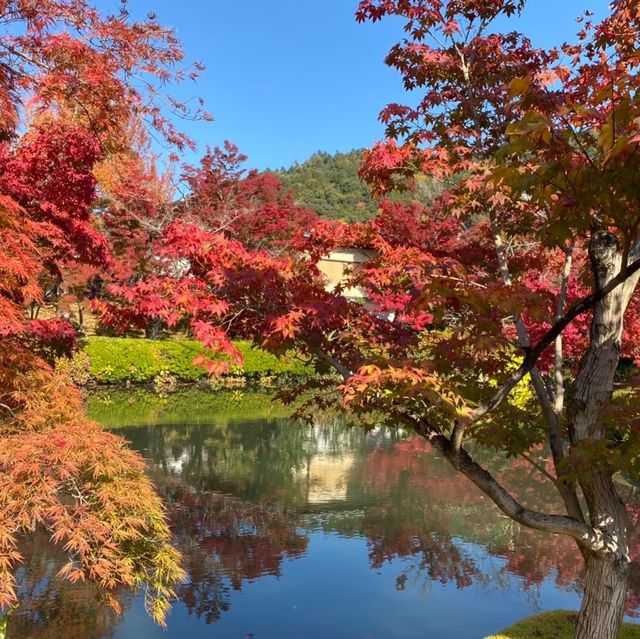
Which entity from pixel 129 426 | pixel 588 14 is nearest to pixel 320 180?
pixel 129 426

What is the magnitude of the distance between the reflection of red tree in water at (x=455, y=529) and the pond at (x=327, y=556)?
22 mm

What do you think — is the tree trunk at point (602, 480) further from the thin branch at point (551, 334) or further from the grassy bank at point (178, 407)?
the grassy bank at point (178, 407)

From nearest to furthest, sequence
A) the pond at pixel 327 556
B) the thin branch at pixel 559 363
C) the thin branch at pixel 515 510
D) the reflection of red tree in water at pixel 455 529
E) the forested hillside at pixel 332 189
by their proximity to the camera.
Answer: the thin branch at pixel 515 510
the thin branch at pixel 559 363
the pond at pixel 327 556
the reflection of red tree in water at pixel 455 529
the forested hillside at pixel 332 189

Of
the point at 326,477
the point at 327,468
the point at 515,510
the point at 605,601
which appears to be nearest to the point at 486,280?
the point at 515,510

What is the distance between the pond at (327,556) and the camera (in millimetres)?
4445

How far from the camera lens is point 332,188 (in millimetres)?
42844

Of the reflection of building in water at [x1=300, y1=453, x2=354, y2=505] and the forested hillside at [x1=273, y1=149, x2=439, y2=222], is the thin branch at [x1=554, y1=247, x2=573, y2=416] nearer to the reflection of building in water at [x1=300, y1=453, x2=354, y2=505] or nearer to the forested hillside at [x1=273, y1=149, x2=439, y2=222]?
the reflection of building in water at [x1=300, y1=453, x2=354, y2=505]

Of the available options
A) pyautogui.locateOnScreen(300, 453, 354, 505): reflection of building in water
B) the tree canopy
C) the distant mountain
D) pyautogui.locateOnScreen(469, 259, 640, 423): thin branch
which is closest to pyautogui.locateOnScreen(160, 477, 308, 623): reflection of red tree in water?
Result: pyautogui.locateOnScreen(300, 453, 354, 505): reflection of building in water

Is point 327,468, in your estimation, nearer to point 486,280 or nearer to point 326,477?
point 326,477

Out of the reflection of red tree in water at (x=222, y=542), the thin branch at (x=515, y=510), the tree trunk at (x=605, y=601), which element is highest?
the thin branch at (x=515, y=510)

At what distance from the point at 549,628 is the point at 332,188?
4034cm

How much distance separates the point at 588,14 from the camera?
172 inches

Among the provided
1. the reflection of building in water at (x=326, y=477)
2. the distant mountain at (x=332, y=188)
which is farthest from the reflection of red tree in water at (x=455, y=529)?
the distant mountain at (x=332, y=188)

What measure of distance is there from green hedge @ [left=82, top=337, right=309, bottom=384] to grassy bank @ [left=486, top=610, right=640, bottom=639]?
12.1m
